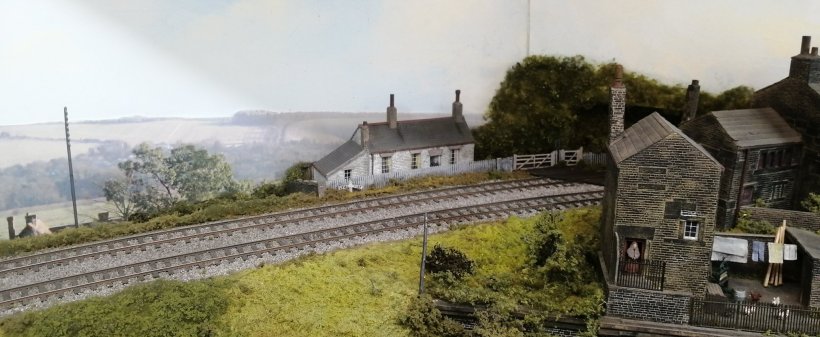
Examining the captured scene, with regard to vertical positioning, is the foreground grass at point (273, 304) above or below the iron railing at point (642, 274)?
below

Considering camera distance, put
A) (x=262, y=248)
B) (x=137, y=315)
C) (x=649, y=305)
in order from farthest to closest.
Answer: (x=262, y=248) < (x=649, y=305) < (x=137, y=315)

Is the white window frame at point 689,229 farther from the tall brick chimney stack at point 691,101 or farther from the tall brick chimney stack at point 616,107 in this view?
the tall brick chimney stack at point 691,101

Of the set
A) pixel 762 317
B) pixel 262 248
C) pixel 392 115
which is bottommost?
pixel 762 317

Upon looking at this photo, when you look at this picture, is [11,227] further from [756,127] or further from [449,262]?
[756,127]

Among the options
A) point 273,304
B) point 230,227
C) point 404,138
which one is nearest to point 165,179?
point 230,227

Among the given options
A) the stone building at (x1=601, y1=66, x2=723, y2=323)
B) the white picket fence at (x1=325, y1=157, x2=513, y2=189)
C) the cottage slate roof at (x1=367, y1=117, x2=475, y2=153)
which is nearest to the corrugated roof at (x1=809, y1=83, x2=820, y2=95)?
the stone building at (x1=601, y1=66, x2=723, y2=323)

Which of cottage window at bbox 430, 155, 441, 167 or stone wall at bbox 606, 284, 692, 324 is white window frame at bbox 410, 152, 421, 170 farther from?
stone wall at bbox 606, 284, 692, 324

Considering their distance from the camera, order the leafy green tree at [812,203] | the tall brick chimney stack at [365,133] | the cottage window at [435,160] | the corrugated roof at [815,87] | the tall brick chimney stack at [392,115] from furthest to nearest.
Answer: the cottage window at [435,160] < the tall brick chimney stack at [392,115] < the tall brick chimney stack at [365,133] < the corrugated roof at [815,87] < the leafy green tree at [812,203]

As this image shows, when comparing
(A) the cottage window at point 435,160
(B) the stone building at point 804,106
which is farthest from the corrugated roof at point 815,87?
(A) the cottage window at point 435,160
